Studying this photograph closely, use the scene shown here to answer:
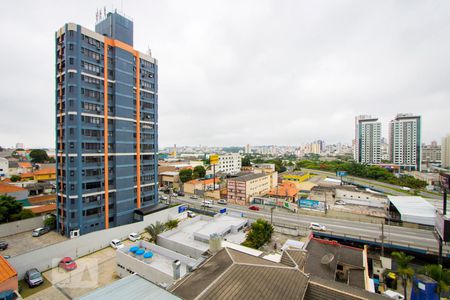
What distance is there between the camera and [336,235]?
3309 centimetres

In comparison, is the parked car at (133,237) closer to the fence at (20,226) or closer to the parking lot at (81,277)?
the parking lot at (81,277)

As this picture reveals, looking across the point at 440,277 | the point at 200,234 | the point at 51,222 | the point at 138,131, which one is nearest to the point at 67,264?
the point at 51,222

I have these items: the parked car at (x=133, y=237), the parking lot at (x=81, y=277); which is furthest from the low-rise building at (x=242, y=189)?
the parking lot at (x=81, y=277)

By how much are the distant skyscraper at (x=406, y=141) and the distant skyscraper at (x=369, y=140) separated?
9235 mm

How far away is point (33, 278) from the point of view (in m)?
21.8

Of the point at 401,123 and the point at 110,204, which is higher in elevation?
the point at 401,123

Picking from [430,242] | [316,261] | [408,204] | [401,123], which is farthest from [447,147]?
[316,261]

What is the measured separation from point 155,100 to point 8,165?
71717 millimetres

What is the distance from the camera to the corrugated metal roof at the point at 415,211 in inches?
1313

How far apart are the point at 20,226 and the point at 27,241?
5177mm

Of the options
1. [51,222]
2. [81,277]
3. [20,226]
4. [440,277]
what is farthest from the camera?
[51,222]

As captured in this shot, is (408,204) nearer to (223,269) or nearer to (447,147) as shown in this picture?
(223,269)

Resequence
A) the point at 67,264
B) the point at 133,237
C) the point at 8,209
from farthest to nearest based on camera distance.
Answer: the point at 8,209, the point at 133,237, the point at 67,264

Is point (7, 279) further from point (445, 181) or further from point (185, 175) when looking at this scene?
point (185, 175)
